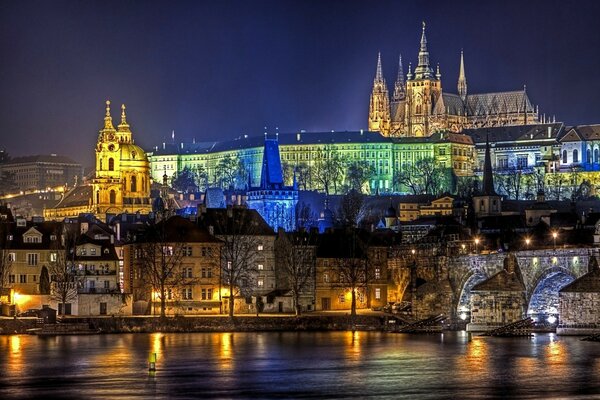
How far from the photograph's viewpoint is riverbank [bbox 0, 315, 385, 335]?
94.7m

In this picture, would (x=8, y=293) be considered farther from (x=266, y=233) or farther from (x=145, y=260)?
(x=266, y=233)

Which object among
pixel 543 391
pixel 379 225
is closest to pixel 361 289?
pixel 543 391

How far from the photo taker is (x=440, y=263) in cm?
10712

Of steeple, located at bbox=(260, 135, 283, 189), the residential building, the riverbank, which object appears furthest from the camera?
steeple, located at bbox=(260, 135, 283, 189)

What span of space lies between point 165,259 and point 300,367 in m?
29.9

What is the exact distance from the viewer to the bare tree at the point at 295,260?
106438 millimetres

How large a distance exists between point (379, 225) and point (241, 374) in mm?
104926

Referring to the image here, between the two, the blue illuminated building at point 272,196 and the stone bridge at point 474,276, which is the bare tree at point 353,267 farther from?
the blue illuminated building at point 272,196

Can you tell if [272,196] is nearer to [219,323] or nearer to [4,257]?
[4,257]

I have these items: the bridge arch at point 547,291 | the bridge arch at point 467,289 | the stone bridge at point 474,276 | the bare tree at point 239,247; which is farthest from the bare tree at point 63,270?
the bridge arch at point 547,291

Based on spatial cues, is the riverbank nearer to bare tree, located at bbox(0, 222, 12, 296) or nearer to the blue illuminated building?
bare tree, located at bbox(0, 222, 12, 296)

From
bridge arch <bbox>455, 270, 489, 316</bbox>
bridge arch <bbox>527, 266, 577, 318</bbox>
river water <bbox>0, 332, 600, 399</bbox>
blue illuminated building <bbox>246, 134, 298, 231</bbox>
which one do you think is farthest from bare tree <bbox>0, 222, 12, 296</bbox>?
blue illuminated building <bbox>246, 134, 298, 231</bbox>

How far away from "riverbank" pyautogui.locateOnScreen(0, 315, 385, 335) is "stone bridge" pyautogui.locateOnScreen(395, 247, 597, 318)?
4256 mm

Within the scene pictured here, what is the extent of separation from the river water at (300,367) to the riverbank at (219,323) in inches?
82.2
